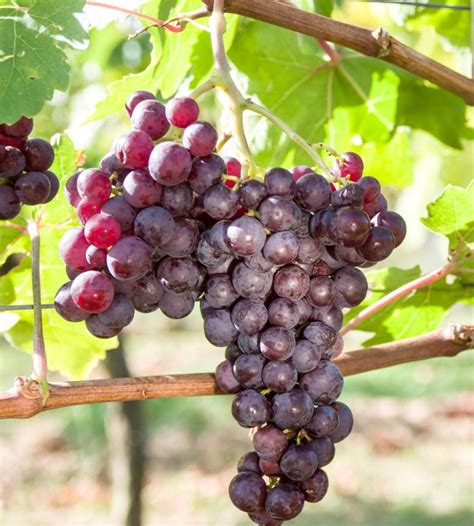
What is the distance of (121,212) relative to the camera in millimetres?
748

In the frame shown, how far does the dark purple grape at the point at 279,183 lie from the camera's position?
75 cm

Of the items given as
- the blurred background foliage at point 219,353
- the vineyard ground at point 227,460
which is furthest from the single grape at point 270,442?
the vineyard ground at point 227,460

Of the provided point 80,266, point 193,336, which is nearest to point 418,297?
point 80,266

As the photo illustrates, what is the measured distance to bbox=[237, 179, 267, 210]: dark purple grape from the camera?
0.74 metres

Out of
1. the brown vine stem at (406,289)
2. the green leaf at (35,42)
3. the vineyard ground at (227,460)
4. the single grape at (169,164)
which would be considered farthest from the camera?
the vineyard ground at (227,460)

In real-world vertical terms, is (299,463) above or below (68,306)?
below

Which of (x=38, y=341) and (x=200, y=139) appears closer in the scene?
(x=200, y=139)

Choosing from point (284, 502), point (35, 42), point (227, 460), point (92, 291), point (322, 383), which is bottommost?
point (227, 460)

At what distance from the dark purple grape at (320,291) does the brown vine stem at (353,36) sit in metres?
0.33

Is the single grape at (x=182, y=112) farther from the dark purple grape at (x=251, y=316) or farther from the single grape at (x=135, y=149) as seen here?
the dark purple grape at (x=251, y=316)

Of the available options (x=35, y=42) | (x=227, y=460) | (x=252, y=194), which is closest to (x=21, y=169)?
(x=35, y=42)

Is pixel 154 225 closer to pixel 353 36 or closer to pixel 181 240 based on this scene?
pixel 181 240

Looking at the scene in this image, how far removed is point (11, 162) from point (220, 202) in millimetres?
332

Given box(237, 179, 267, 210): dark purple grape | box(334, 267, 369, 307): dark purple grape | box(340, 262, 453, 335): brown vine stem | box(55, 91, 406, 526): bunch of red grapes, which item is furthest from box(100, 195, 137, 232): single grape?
box(340, 262, 453, 335): brown vine stem
